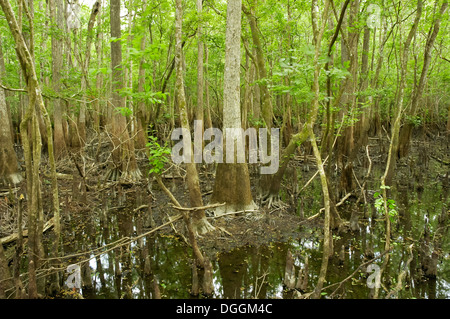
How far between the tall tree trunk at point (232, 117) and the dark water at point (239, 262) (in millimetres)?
983

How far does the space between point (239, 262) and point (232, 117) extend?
88.9 inches

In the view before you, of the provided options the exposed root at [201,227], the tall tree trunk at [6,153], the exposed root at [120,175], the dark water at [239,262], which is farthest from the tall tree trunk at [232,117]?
the tall tree trunk at [6,153]

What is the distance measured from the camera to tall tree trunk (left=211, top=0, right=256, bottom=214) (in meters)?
4.81

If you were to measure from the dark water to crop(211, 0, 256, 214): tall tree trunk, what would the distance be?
98 centimetres

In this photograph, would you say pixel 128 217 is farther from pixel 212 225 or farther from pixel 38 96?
pixel 38 96

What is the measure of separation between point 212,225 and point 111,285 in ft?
5.82

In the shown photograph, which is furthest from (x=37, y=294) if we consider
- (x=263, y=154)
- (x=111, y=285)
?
(x=263, y=154)

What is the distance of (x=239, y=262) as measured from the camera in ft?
12.9

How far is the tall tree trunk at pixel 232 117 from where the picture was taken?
4.81m

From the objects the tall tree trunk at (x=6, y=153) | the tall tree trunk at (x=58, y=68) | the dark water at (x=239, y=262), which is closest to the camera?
the dark water at (x=239, y=262)

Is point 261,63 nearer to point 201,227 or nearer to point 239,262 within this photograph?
point 201,227

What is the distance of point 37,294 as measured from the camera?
112 inches

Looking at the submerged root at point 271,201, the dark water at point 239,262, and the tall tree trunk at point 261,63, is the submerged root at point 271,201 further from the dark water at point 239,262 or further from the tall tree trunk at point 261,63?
the tall tree trunk at point 261,63

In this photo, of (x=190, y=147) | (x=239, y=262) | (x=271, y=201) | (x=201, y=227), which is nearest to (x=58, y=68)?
(x=190, y=147)
